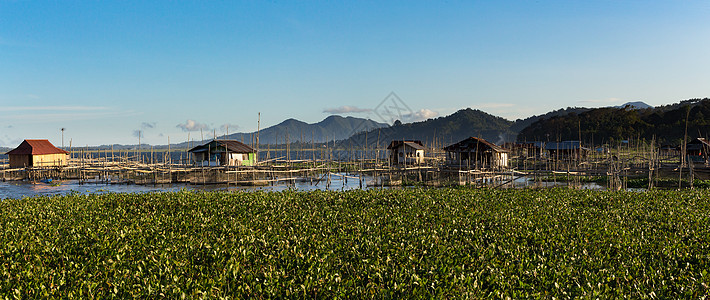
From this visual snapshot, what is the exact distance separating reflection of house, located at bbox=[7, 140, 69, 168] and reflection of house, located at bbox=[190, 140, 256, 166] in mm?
16406

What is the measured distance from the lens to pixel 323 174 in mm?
55219

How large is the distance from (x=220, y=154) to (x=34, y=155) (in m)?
21.2

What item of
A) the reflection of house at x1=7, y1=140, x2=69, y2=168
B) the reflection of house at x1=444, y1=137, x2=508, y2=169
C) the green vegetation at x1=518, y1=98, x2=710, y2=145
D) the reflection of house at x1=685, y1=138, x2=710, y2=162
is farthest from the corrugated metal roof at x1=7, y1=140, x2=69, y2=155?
the green vegetation at x1=518, y1=98, x2=710, y2=145

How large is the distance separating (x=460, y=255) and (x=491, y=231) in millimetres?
2105

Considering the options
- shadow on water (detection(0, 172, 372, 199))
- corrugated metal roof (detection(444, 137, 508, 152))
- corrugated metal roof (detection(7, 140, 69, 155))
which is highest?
corrugated metal roof (detection(7, 140, 69, 155))

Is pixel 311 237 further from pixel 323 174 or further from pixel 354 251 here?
pixel 323 174

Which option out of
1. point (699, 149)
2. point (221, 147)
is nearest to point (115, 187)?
point (221, 147)

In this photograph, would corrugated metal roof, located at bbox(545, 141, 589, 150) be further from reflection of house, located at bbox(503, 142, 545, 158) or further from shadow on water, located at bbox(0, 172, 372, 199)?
shadow on water, located at bbox(0, 172, 372, 199)

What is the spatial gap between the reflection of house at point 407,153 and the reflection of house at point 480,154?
17.0 feet

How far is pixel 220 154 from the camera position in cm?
4738

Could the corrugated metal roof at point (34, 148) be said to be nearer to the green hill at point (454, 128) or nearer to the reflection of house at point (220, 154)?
the reflection of house at point (220, 154)

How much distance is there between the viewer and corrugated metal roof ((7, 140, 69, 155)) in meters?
48.5

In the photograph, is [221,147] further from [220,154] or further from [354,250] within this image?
[354,250]

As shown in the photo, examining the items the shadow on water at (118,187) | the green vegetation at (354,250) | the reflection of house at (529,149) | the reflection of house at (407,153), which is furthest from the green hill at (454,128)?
the green vegetation at (354,250)
